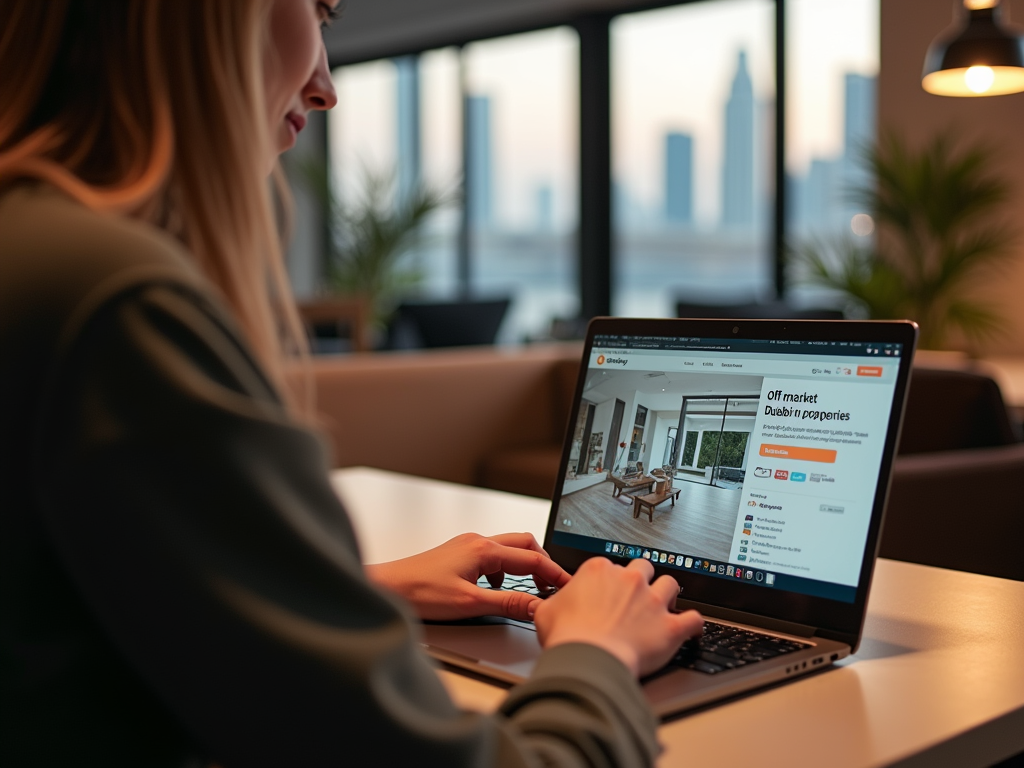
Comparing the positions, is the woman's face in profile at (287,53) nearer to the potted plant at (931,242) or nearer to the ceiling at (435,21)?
the potted plant at (931,242)

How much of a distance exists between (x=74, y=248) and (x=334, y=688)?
0.23m

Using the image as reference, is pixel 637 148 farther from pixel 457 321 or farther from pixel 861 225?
pixel 457 321

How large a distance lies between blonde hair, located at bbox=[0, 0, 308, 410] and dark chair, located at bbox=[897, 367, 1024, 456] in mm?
2260

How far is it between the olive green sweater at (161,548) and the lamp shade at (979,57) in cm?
362

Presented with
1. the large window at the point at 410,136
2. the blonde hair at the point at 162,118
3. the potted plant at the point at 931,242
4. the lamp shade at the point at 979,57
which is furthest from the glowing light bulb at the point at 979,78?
the large window at the point at 410,136

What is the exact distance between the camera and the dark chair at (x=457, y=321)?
568 centimetres

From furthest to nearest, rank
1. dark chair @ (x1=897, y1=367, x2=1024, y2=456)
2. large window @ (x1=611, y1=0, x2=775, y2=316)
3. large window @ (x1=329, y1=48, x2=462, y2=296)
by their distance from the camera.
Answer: large window @ (x1=329, y1=48, x2=462, y2=296) < large window @ (x1=611, y1=0, x2=775, y2=316) < dark chair @ (x1=897, y1=367, x2=1024, y2=456)

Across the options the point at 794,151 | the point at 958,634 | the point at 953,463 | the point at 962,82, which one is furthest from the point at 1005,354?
the point at 958,634

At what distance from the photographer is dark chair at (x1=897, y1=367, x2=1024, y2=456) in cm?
261

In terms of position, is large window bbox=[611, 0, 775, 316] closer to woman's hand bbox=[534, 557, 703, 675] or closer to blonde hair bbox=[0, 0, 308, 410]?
woman's hand bbox=[534, 557, 703, 675]

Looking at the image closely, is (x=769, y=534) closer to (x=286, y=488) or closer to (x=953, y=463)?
(x=286, y=488)

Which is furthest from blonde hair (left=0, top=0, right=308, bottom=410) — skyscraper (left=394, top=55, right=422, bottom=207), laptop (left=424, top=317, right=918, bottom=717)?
skyscraper (left=394, top=55, right=422, bottom=207)

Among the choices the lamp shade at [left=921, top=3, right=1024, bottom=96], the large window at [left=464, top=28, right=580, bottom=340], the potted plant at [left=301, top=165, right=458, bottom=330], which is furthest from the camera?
the potted plant at [left=301, top=165, right=458, bottom=330]

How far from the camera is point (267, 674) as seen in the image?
509 mm
